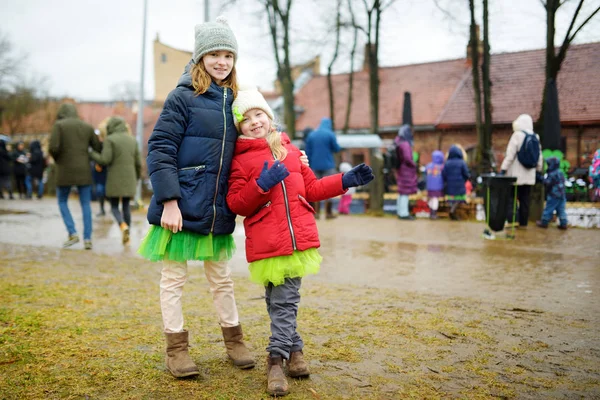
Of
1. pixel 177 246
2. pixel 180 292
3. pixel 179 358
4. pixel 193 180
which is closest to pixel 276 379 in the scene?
pixel 179 358

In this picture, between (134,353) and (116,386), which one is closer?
(116,386)

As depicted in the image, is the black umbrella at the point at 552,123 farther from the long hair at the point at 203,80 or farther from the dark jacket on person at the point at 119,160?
the long hair at the point at 203,80

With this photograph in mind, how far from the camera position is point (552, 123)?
476 inches

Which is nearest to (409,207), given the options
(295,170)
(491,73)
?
(491,73)

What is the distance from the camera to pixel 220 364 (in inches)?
141

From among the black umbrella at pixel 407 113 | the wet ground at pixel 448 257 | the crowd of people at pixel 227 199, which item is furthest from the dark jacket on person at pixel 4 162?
the crowd of people at pixel 227 199

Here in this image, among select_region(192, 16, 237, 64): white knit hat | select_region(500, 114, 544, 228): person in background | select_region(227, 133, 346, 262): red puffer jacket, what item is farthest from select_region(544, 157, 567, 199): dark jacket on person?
select_region(192, 16, 237, 64): white knit hat

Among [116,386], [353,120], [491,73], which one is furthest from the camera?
[353,120]

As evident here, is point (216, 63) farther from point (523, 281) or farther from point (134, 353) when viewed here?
point (523, 281)

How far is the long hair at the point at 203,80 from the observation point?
3508mm

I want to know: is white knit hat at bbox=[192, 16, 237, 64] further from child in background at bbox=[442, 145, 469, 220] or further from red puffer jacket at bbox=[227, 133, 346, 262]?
child in background at bbox=[442, 145, 469, 220]

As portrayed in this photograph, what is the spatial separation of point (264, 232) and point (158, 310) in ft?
6.87

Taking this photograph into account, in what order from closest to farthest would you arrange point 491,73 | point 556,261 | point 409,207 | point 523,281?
point 523,281, point 556,261, point 409,207, point 491,73

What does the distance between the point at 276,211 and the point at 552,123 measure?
10496 mm
